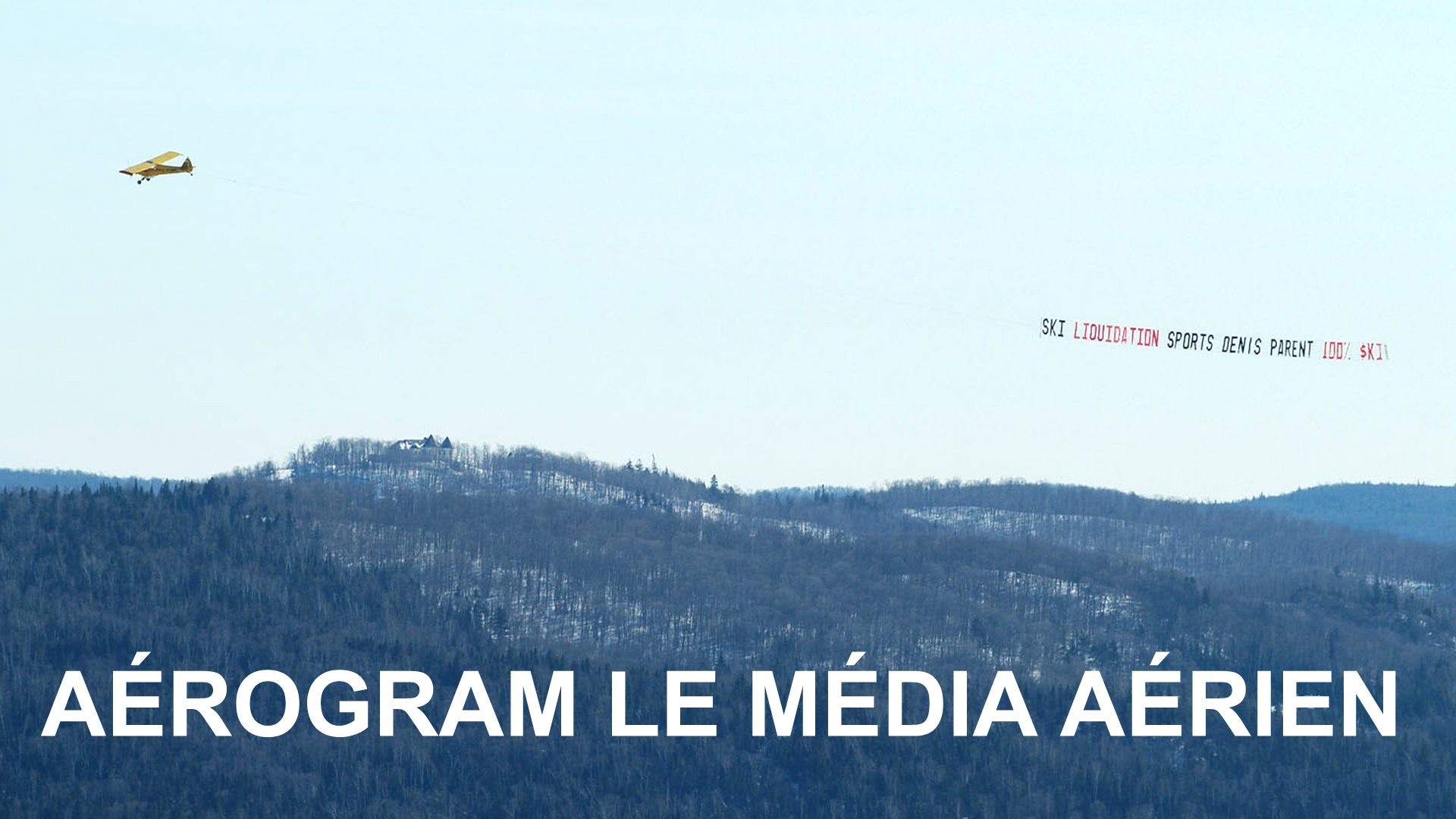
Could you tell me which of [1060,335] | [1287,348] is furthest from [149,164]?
[1287,348]

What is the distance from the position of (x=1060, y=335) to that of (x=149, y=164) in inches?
2007

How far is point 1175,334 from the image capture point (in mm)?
127062

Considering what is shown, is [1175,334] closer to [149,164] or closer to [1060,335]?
[1060,335]

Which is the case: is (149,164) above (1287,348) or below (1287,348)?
above

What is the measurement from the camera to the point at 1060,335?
12388 centimetres

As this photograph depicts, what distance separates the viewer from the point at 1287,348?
12619cm

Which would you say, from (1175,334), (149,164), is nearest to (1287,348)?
(1175,334)

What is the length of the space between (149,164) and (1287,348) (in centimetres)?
6295

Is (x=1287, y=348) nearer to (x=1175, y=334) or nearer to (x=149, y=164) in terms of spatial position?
(x=1175, y=334)

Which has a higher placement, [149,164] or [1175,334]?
[149,164]

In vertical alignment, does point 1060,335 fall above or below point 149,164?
below

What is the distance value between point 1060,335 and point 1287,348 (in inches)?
497

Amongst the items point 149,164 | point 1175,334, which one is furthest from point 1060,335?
point 149,164
